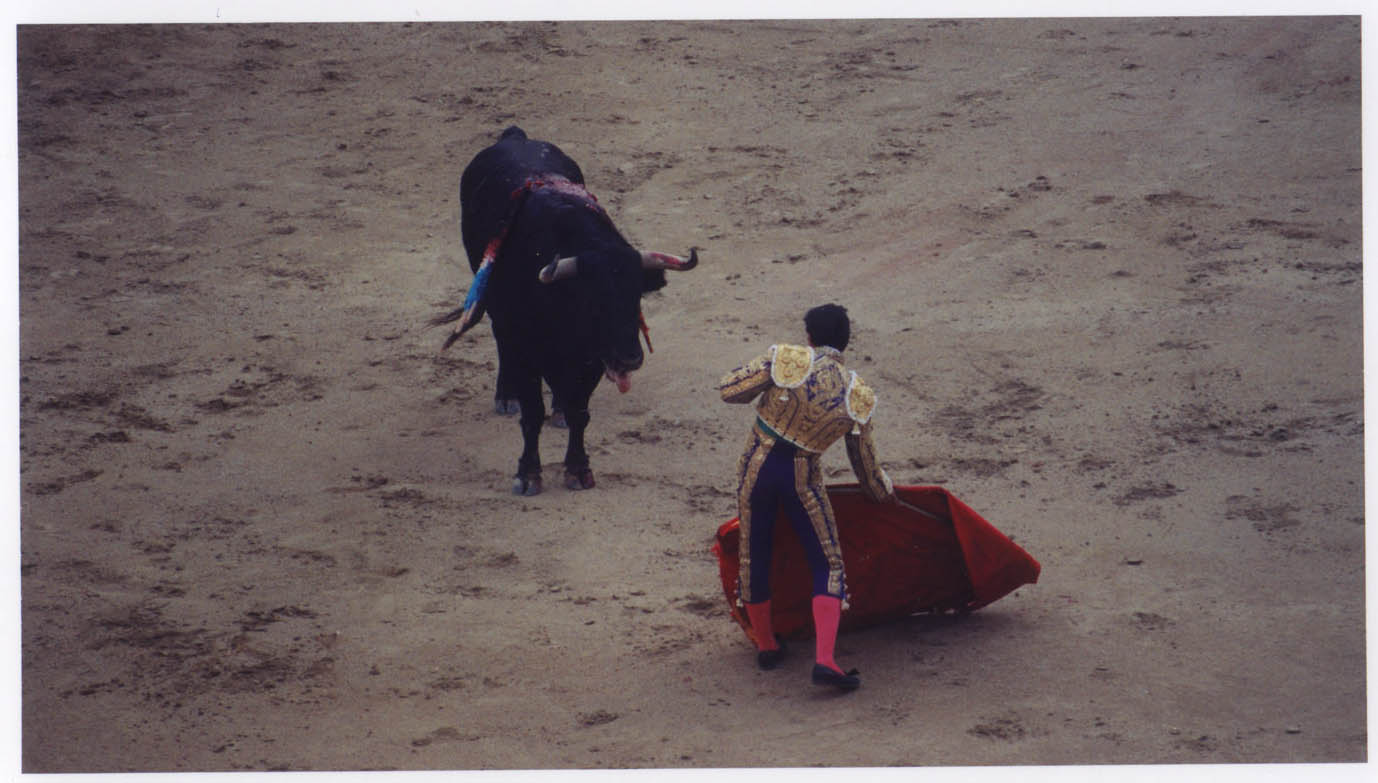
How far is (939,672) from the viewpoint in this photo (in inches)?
223

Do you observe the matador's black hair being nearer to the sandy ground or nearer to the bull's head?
the sandy ground

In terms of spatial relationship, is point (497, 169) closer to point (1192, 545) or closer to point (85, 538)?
point (85, 538)

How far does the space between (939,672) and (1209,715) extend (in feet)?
2.99

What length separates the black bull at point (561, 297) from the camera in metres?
7.41

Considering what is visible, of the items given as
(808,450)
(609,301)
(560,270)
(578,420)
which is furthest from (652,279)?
(808,450)

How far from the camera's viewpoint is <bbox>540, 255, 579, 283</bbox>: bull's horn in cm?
731

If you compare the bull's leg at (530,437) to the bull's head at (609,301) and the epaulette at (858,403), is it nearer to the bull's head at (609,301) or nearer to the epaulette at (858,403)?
the bull's head at (609,301)

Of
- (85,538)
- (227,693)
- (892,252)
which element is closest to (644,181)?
(892,252)

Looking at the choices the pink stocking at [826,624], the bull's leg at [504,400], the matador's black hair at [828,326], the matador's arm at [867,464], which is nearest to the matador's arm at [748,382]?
the matador's black hair at [828,326]

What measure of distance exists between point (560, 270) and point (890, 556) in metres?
2.29

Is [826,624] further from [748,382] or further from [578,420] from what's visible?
[578,420]

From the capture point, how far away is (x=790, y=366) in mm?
5406

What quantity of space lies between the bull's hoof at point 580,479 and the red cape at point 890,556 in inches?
74.9

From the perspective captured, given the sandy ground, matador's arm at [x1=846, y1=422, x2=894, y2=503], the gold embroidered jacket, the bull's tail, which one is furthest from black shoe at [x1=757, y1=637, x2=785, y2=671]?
the bull's tail
